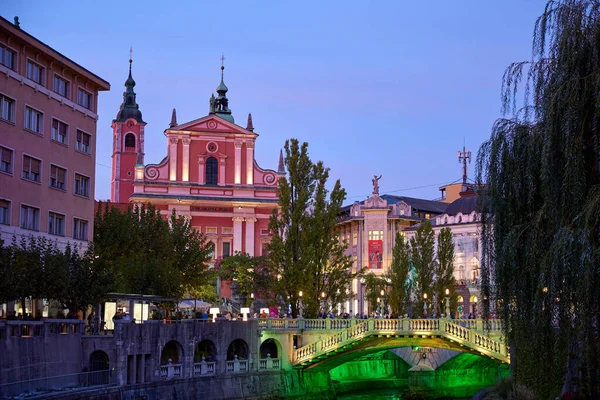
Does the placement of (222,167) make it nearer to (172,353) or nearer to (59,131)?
(59,131)

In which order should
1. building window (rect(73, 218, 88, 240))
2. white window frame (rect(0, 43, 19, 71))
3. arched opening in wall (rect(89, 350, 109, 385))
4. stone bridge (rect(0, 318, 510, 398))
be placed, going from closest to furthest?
1. stone bridge (rect(0, 318, 510, 398))
2. arched opening in wall (rect(89, 350, 109, 385))
3. white window frame (rect(0, 43, 19, 71))
4. building window (rect(73, 218, 88, 240))

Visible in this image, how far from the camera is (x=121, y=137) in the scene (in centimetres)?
11675

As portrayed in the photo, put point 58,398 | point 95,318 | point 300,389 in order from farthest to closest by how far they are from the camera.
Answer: point 300,389
point 95,318
point 58,398

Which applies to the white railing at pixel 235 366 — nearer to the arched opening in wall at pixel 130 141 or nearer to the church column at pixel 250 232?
the church column at pixel 250 232

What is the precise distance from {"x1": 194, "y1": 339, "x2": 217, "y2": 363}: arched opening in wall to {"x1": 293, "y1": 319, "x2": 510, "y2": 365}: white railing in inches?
233

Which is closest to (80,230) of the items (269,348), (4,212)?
(4,212)

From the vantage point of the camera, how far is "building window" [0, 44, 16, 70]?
46.4m

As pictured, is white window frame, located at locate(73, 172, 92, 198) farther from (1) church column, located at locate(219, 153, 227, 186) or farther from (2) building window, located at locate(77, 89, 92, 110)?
(1) church column, located at locate(219, 153, 227, 186)

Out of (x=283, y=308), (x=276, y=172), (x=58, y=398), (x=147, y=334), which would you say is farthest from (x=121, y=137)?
(x=58, y=398)

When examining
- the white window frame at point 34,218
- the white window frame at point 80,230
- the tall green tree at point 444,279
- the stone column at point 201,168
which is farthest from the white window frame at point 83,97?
the stone column at point 201,168

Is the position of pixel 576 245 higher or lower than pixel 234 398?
higher

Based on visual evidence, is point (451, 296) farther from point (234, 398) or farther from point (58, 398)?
point (58, 398)

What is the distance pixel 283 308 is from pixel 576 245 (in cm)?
4141

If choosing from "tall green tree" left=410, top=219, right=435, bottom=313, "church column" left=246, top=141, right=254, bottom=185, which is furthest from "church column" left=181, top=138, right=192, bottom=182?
"tall green tree" left=410, top=219, right=435, bottom=313
